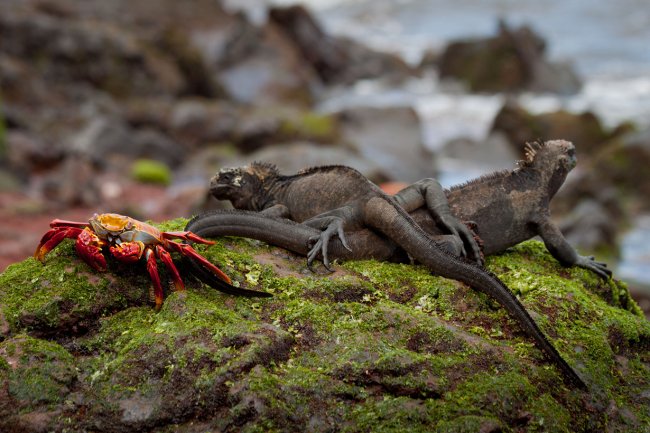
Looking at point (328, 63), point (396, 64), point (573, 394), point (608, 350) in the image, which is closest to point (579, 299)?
point (608, 350)

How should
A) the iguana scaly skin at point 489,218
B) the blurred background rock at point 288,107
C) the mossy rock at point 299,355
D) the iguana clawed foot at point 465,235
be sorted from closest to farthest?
the mossy rock at point 299,355, the iguana scaly skin at point 489,218, the iguana clawed foot at point 465,235, the blurred background rock at point 288,107

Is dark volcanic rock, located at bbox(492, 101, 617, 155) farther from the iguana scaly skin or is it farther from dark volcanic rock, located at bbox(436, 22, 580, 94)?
the iguana scaly skin

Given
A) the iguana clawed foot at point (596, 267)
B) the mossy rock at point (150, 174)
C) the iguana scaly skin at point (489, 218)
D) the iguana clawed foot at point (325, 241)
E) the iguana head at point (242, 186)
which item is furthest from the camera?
the mossy rock at point (150, 174)

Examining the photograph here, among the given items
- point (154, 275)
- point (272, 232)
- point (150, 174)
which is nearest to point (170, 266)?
point (154, 275)

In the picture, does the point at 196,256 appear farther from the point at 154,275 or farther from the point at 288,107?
the point at 288,107

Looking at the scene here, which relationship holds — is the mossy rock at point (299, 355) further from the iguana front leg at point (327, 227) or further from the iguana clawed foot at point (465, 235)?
the iguana clawed foot at point (465, 235)

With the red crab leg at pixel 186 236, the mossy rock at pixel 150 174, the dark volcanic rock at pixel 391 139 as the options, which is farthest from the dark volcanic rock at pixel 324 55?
the red crab leg at pixel 186 236

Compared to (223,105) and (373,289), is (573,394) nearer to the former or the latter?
(373,289)
